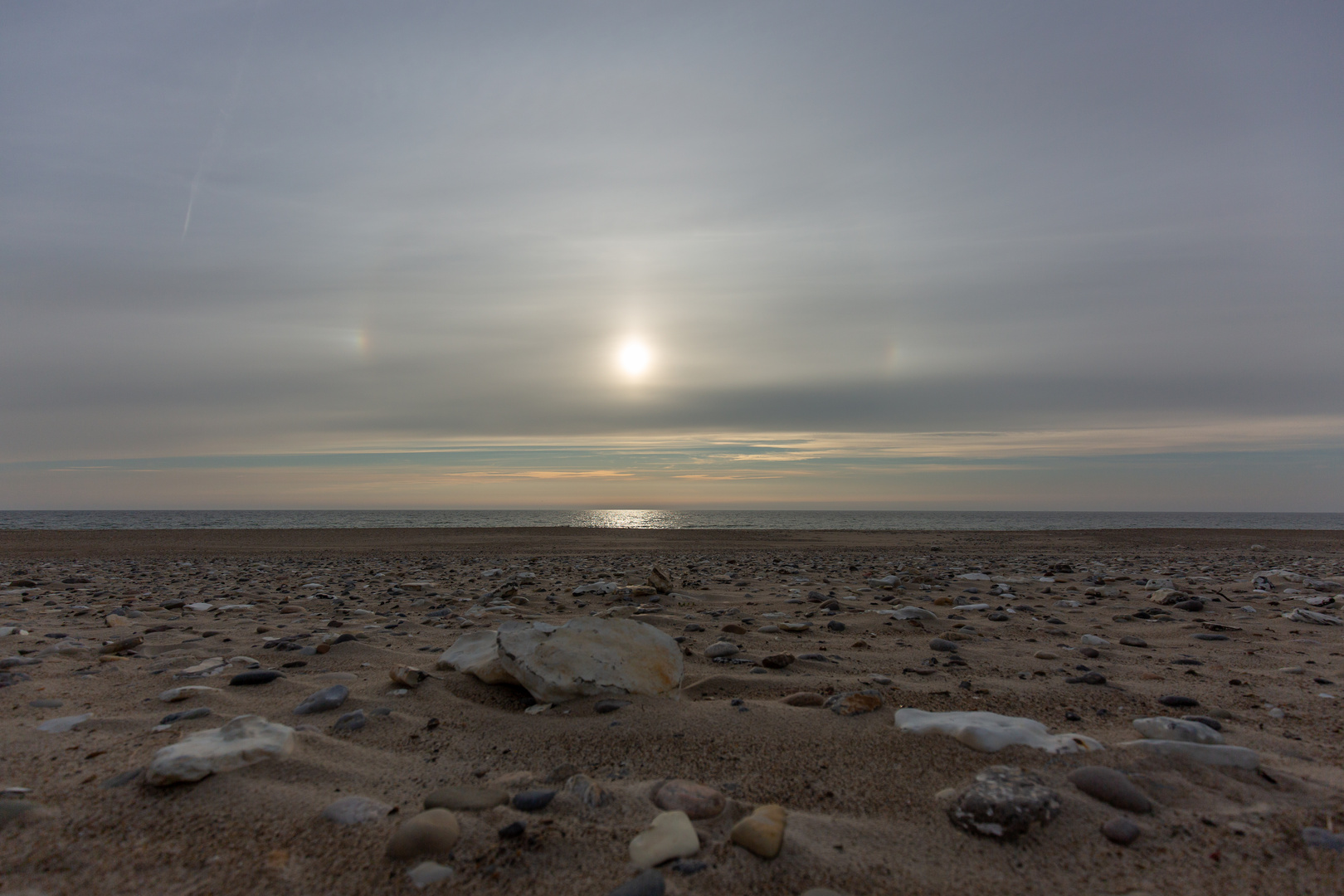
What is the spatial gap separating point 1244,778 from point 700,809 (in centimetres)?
192

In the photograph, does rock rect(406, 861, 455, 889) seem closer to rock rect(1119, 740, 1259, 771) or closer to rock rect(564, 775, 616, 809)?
rock rect(564, 775, 616, 809)

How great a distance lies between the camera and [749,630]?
5023mm

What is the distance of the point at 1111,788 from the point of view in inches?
81.8

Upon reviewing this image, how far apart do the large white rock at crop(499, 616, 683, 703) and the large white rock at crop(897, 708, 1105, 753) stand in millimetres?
1203

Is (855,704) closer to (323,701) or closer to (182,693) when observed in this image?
(323,701)

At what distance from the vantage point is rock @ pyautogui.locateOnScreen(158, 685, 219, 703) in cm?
312

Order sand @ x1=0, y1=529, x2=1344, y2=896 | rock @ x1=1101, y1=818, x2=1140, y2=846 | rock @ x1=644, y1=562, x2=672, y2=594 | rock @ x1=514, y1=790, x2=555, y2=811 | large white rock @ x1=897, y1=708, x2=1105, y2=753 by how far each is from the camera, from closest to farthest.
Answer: sand @ x1=0, y1=529, x2=1344, y2=896 < rock @ x1=1101, y1=818, x2=1140, y2=846 < rock @ x1=514, y1=790, x2=555, y2=811 < large white rock @ x1=897, y1=708, x2=1105, y2=753 < rock @ x1=644, y1=562, x2=672, y2=594

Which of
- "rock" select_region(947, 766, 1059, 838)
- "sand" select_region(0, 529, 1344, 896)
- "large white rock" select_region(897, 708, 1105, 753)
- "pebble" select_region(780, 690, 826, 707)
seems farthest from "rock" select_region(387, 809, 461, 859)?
"large white rock" select_region(897, 708, 1105, 753)

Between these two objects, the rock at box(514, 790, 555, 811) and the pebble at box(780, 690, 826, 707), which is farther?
the pebble at box(780, 690, 826, 707)

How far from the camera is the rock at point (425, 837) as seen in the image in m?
1.83

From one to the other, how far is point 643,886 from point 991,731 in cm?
159

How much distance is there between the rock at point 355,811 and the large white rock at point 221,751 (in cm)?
48

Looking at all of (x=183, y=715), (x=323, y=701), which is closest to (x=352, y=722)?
(x=323, y=701)

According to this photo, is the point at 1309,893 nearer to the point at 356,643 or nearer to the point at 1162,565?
the point at 356,643
